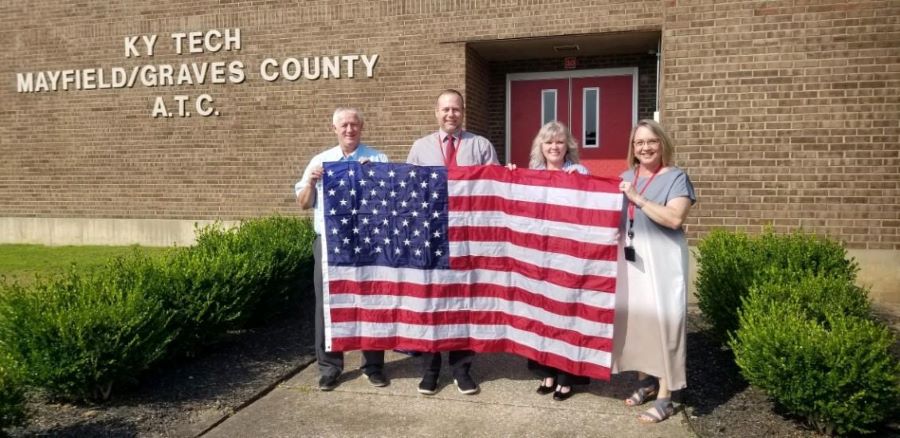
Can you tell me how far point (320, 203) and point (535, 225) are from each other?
153 cm

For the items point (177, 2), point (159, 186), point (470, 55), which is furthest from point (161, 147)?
point (470, 55)

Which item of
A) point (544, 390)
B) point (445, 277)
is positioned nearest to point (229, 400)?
point (445, 277)

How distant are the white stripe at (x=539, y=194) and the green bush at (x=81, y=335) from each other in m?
2.25

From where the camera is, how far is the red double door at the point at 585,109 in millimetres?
9914

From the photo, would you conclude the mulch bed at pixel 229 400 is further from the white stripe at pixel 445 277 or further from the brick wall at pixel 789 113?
the brick wall at pixel 789 113

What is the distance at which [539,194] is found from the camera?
13.7 feet

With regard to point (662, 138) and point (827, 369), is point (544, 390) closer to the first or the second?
point (827, 369)

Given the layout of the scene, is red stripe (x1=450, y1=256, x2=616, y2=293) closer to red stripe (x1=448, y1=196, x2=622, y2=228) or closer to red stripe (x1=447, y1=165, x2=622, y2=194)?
red stripe (x1=448, y1=196, x2=622, y2=228)

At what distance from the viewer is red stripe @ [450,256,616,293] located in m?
3.94

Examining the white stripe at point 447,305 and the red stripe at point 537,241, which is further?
the white stripe at point 447,305

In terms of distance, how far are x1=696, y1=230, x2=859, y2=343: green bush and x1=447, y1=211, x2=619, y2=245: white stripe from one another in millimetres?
1343

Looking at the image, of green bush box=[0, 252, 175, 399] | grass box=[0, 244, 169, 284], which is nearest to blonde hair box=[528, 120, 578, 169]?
green bush box=[0, 252, 175, 399]

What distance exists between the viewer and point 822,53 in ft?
23.7

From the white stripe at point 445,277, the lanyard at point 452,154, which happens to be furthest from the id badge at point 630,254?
the lanyard at point 452,154
